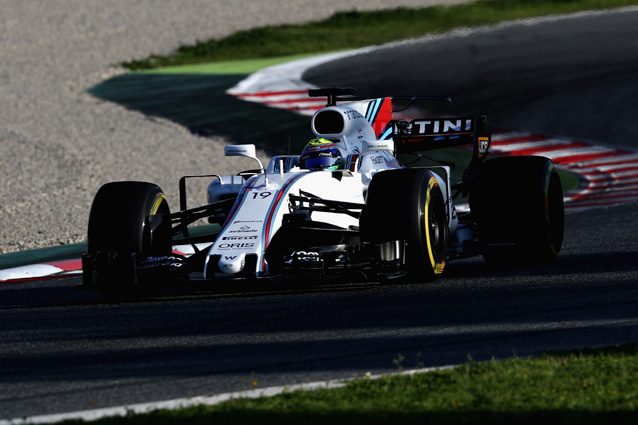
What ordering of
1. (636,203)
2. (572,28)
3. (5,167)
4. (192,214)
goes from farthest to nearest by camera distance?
1. (572,28)
2. (5,167)
3. (636,203)
4. (192,214)

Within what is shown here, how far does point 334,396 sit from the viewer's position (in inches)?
262

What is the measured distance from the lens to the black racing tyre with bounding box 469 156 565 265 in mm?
11781

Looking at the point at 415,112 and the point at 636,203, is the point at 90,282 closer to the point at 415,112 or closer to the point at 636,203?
the point at 636,203

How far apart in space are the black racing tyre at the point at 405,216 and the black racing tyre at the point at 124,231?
170cm

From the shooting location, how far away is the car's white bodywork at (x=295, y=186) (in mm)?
10289

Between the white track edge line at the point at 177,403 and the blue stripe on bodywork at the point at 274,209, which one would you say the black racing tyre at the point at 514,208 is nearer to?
the blue stripe on bodywork at the point at 274,209

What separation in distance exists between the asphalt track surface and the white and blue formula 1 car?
0.25 m

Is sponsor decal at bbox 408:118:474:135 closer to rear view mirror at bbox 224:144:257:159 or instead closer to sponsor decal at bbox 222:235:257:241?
rear view mirror at bbox 224:144:257:159

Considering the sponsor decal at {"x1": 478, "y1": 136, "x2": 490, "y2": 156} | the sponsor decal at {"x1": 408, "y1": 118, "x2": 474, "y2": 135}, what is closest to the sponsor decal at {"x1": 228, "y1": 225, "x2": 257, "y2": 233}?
the sponsor decal at {"x1": 408, "y1": 118, "x2": 474, "y2": 135}

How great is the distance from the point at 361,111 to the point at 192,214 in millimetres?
1863

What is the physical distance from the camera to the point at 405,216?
10.5 metres

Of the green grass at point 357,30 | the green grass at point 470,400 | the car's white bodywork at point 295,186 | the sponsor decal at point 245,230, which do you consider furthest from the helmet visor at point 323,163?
the green grass at point 357,30

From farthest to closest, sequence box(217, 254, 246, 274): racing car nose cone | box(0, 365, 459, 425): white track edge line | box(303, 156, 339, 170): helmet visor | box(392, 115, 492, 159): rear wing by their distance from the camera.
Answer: box(392, 115, 492, 159): rear wing
box(303, 156, 339, 170): helmet visor
box(217, 254, 246, 274): racing car nose cone
box(0, 365, 459, 425): white track edge line

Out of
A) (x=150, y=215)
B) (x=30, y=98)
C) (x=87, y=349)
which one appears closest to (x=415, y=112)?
(x=30, y=98)
